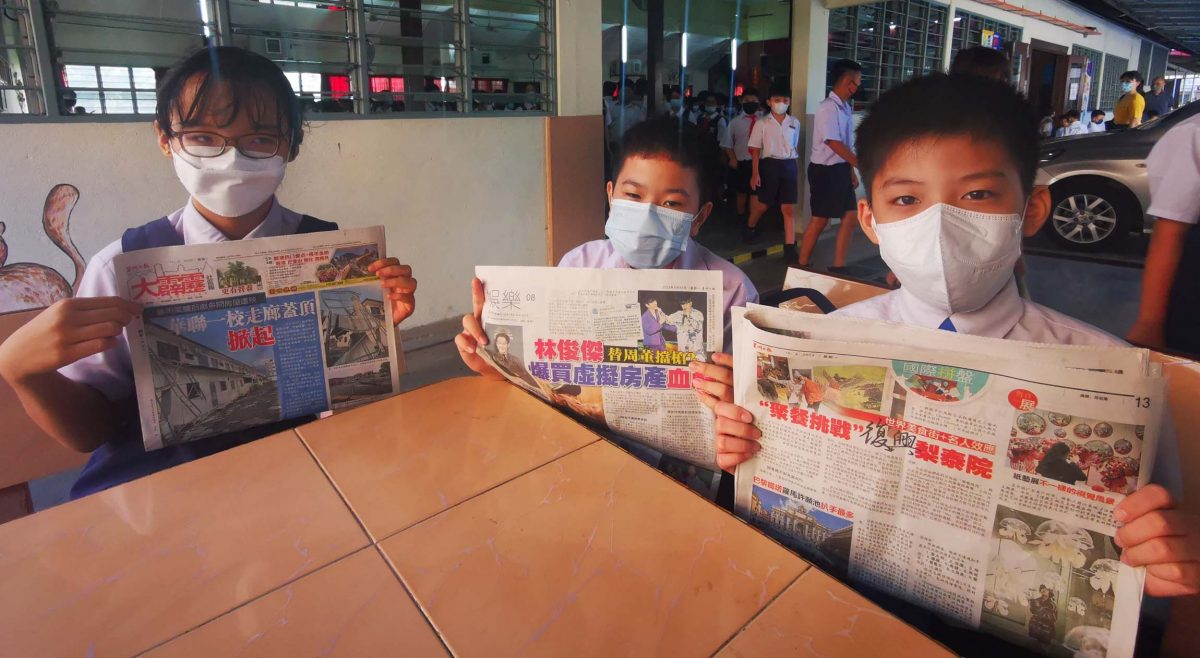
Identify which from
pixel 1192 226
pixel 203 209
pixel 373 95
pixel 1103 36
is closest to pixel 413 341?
pixel 373 95

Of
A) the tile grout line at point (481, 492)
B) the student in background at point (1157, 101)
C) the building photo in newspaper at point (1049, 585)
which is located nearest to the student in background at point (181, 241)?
the tile grout line at point (481, 492)

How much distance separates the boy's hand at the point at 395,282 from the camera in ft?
4.37

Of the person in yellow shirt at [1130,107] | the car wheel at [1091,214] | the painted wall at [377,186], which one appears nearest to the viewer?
the painted wall at [377,186]

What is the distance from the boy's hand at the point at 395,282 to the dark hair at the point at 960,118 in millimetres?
957

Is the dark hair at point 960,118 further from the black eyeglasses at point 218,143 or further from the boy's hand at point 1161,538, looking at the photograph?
the black eyeglasses at point 218,143

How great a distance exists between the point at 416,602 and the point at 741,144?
21.5ft

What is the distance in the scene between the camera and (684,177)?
1584 mm

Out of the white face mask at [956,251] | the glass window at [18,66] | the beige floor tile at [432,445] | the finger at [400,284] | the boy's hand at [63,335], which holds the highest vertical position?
the glass window at [18,66]

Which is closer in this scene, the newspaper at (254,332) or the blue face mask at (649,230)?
the newspaper at (254,332)

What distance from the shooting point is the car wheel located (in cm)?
534

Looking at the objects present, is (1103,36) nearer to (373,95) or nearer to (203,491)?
(373,95)

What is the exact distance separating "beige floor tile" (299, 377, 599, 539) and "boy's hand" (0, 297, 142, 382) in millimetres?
362

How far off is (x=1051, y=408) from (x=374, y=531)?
0.87m

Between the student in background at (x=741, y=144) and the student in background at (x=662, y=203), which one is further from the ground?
the student in background at (x=741, y=144)
